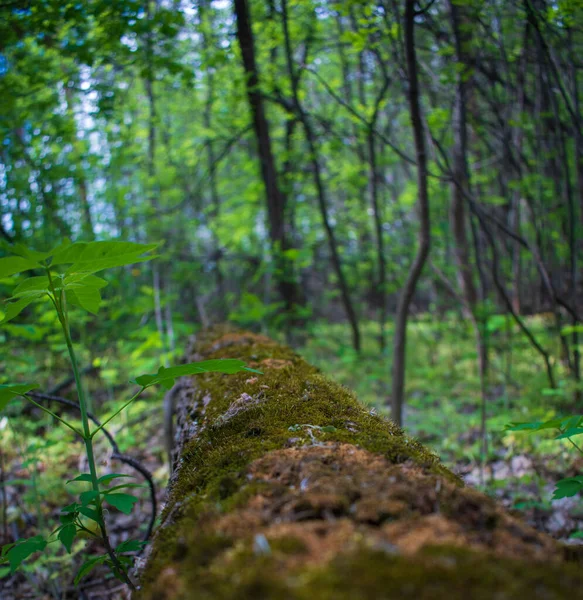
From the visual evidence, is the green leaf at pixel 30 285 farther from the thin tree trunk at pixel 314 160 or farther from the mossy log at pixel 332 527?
the thin tree trunk at pixel 314 160

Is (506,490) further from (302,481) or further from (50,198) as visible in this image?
(50,198)

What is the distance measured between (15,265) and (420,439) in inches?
194

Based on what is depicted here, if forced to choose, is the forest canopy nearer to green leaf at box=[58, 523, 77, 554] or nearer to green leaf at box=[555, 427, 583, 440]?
green leaf at box=[555, 427, 583, 440]

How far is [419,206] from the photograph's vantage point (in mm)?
3932

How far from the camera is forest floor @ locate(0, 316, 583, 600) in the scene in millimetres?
3088

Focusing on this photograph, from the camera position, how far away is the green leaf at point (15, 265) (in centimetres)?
117

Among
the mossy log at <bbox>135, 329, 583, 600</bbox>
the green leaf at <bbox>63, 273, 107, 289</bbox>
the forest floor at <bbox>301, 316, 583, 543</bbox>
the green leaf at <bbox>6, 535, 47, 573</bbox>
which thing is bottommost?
the forest floor at <bbox>301, 316, 583, 543</bbox>

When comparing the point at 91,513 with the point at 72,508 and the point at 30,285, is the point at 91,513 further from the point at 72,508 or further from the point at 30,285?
the point at 30,285

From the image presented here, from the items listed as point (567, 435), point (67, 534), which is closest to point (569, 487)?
point (567, 435)

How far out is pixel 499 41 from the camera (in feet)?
13.9

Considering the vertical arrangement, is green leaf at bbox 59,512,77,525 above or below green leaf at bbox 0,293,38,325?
below

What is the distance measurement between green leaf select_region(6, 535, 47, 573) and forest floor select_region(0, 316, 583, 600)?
331mm

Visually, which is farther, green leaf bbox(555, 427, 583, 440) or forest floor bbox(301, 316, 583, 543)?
forest floor bbox(301, 316, 583, 543)

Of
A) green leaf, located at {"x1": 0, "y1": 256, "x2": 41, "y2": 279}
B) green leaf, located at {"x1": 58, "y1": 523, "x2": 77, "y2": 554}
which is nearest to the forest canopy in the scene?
green leaf, located at {"x1": 0, "y1": 256, "x2": 41, "y2": 279}
